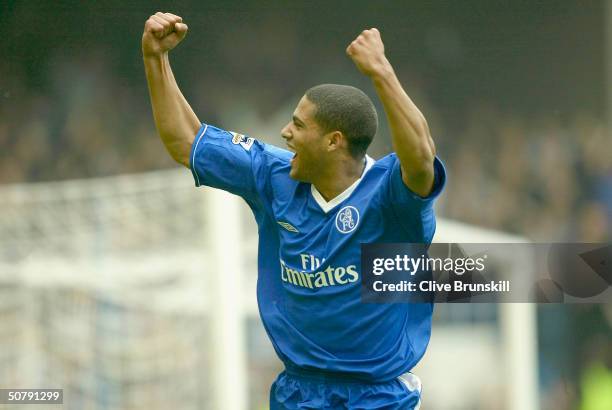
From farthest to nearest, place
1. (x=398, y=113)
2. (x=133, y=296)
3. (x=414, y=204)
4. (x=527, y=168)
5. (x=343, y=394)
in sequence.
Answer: (x=527, y=168) → (x=133, y=296) → (x=343, y=394) → (x=414, y=204) → (x=398, y=113)

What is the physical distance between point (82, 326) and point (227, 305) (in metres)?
0.66

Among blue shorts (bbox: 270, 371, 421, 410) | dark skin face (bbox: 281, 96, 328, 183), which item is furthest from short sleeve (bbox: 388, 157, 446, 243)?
blue shorts (bbox: 270, 371, 421, 410)

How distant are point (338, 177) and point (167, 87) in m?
0.57

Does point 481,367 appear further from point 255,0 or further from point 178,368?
point 255,0

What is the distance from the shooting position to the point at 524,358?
5152mm

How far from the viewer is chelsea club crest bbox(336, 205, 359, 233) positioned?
123 inches

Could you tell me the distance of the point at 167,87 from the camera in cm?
319

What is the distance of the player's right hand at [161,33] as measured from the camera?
3107 millimetres

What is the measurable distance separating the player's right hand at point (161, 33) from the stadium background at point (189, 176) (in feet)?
5.32

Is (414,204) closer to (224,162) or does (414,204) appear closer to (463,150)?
(224,162)

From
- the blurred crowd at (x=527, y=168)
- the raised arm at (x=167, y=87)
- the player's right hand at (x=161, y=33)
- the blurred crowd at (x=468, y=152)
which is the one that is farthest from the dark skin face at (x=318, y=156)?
the blurred crowd at (x=527, y=168)

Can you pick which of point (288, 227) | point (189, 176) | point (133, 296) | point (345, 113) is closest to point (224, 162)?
point (288, 227)

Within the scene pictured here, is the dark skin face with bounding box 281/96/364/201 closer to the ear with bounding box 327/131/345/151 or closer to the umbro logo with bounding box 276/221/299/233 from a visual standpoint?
the ear with bounding box 327/131/345/151

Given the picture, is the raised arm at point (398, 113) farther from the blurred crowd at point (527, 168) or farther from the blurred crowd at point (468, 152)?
the blurred crowd at point (527, 168)
